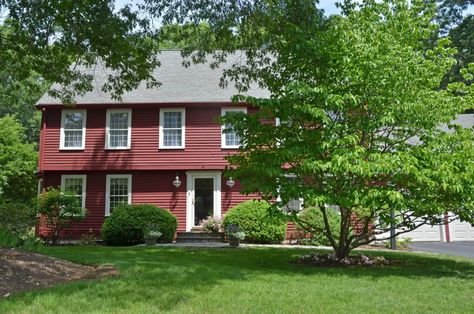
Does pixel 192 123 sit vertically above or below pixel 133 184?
above

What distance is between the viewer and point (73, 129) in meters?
20.9

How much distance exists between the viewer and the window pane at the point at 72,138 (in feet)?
68.4

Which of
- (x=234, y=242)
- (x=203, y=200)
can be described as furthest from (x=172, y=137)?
(x=234, y=242)

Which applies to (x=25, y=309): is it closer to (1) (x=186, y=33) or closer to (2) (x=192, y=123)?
(1) (x=186, y=33)

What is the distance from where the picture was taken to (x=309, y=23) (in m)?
10.6

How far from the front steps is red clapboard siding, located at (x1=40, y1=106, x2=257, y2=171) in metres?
2.72

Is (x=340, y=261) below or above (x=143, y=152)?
below

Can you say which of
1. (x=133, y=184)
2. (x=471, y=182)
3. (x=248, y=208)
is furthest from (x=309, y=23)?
(x=133, y=184)

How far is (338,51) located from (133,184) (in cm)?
1302

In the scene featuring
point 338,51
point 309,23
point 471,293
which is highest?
point 309,23

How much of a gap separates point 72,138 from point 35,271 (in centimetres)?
1361

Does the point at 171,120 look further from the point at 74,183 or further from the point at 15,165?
the point at 15,165

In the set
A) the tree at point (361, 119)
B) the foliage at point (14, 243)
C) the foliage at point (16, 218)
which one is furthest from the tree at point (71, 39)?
the foliage at point (16, 218)

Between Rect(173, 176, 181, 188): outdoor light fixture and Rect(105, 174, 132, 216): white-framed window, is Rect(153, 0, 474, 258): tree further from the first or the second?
Rect(105, 174, 132, 216): white-framed window
